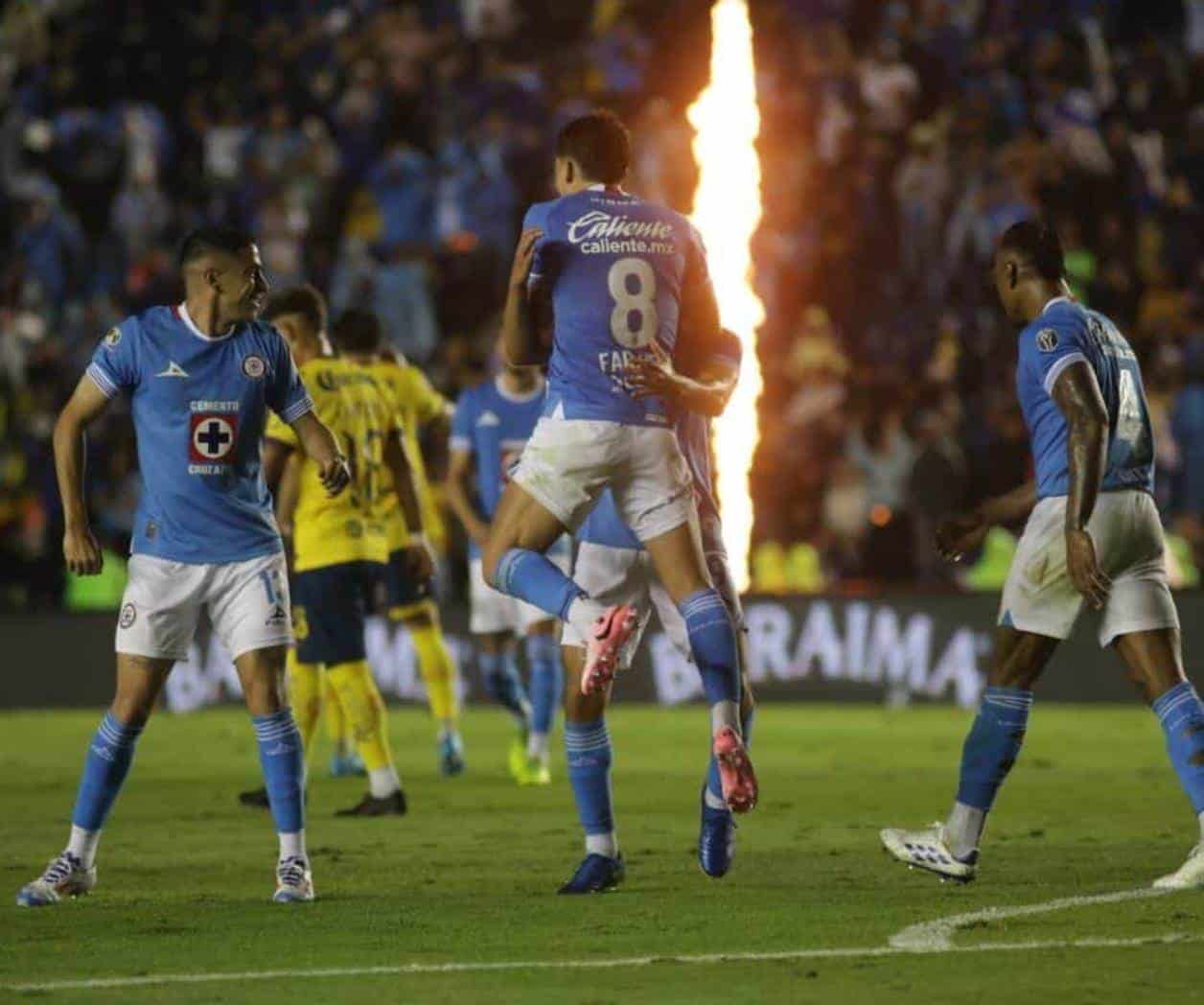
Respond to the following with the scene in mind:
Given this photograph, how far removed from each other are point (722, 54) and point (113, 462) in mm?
7162

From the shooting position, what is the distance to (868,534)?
2333cm

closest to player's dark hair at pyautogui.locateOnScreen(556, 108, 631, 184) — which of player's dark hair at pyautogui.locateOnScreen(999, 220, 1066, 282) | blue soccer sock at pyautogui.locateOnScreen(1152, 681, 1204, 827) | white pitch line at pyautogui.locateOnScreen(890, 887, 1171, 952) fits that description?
player's dark hair at pyautogui.locateOnScreen(999, 220, 1066, 282)

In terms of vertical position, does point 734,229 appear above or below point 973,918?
above

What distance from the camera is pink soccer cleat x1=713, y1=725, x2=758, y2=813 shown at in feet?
30.3

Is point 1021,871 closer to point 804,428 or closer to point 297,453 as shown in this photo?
point 297,453

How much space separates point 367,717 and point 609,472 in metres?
3.86

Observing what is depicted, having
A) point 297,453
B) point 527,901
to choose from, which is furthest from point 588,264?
point 297,453

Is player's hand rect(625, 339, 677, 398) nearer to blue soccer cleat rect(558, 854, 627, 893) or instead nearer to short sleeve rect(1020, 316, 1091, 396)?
short sleeve rect(1020, 316, 1091, 396)

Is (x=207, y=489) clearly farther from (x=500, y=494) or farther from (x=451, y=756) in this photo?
(x=451, y=756)

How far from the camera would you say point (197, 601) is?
9.84 meters

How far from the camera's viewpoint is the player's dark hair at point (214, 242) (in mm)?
9781

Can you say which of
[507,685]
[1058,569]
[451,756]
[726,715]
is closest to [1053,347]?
[1058,569]

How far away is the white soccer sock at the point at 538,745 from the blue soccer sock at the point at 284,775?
5.62 m

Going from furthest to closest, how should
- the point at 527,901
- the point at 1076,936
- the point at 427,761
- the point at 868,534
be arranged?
the point at 868,534 < the point at 427,761 < the point at 527,901 < the point at 1076,936
